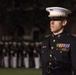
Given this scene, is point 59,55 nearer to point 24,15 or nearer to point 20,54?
point 20,54

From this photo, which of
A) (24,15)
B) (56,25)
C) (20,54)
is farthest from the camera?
(24,15)

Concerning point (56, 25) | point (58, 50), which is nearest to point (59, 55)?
point (58, 50)

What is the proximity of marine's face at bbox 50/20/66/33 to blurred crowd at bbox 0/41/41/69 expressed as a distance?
8.76 metres

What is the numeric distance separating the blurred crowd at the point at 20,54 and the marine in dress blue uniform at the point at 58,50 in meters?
8.69

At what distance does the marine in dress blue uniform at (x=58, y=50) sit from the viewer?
159 inches

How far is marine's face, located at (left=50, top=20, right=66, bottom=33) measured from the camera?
4043 mm

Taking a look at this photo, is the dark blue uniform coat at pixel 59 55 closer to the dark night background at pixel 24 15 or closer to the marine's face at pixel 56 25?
the marine's face at pixel 56 25

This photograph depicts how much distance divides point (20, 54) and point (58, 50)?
9.23m

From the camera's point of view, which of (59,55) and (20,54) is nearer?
(59,55)

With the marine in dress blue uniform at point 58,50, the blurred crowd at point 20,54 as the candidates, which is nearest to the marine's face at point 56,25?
the marine in dress blue uniform at point 58,50

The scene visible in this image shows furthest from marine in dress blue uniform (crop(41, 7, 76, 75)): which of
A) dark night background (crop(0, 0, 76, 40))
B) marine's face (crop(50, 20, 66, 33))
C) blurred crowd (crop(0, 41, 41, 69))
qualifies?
dark night background (crop(0, 0, 76, 40))

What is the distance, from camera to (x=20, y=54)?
525 inches

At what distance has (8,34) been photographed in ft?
62.6

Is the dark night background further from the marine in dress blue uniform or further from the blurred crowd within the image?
the marine in dress blue uniform
